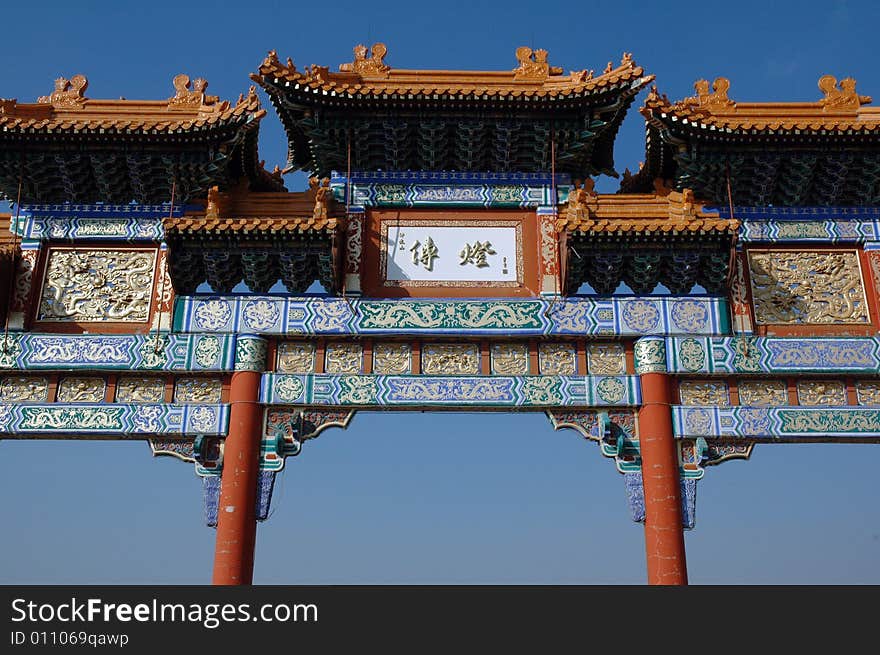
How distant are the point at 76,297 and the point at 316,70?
181 inches

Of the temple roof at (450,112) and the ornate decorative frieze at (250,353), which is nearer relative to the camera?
the ornate decorative frieze at (250,353)

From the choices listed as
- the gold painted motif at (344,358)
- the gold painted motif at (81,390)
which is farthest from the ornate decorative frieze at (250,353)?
the gold painted motif at (81,390)


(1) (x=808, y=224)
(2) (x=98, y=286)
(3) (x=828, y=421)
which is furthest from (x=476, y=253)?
(2) (x=98, y=286)

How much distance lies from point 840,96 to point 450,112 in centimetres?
578

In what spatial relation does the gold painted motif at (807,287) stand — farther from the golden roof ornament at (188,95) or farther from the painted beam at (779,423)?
the golden roof ornament at (188,95)

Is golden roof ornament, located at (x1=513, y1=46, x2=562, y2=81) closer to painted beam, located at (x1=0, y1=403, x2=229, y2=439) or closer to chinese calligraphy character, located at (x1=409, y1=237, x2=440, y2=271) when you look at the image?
chinese calligraphy character, located at (x1=409, y1=237, x2=440, y2=271)

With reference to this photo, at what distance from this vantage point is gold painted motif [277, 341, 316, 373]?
12906 millimetres

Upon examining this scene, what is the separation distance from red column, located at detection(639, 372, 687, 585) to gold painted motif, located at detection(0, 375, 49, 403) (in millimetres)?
7950

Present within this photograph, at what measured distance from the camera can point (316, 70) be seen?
13.4 metres

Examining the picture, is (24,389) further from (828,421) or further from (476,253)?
(828,421)

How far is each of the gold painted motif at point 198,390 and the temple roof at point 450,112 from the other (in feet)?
11.8

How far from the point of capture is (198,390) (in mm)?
12812

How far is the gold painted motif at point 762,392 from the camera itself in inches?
503

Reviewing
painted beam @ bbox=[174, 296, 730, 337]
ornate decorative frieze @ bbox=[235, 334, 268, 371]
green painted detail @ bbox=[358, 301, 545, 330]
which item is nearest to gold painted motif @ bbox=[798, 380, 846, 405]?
painted beam @ bbox=[174, 296, 730, 337]
